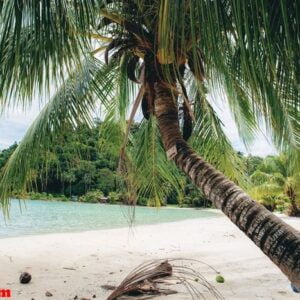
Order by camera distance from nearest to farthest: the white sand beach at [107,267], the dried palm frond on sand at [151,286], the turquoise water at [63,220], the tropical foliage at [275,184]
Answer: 1. the dried palm frond on sand at [151,286]
2. the white sand beach at [107,267]
3. the turquoise water at [63,220]
4. the tropical foliage at [275,184]

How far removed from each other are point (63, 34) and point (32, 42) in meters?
0.19

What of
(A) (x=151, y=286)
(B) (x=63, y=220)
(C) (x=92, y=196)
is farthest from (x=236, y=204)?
(C) (x=92, y=196)

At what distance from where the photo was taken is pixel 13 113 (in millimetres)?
2529

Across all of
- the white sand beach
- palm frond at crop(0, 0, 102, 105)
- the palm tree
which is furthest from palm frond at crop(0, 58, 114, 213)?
palm frond at crop(0, 0, 102, 105)

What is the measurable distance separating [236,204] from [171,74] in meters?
1.39

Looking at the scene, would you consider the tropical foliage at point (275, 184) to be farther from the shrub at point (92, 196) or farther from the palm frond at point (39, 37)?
the palm frond at point (39, 37)

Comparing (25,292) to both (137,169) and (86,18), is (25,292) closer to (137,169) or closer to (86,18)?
(137,169)

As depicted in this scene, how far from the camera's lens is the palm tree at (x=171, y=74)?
57.3 inches

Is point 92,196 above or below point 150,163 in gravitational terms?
below

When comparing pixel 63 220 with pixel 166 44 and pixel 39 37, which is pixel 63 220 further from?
pixel 166 44

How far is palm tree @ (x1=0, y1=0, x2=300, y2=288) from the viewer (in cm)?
146

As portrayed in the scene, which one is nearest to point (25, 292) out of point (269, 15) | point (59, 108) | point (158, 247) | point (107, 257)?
point (59, 108)

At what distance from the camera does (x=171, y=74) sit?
310 centimetres

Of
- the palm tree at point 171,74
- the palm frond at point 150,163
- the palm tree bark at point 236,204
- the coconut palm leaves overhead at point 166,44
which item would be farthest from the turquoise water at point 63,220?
the coconut palm leaves overhead at point 166,44
